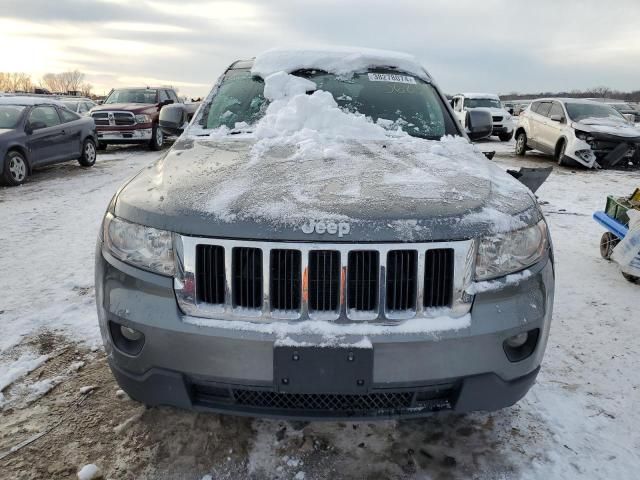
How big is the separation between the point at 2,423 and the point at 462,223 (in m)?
2.29

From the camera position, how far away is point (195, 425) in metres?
2.34

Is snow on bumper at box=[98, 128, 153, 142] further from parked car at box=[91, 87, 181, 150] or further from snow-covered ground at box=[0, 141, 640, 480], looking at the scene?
snow-covered ground at box=[0, 141, 640, 480]

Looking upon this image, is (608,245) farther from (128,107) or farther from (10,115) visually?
(128,107)

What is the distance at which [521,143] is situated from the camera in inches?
557

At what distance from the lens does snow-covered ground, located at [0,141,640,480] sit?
209 centimetres

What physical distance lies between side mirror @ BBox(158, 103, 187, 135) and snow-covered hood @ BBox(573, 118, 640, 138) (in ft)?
34.4

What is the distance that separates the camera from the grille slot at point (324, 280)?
1761 mm

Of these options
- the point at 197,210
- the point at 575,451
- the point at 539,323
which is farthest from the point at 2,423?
the point at 575,451

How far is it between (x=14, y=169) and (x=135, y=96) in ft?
23.0

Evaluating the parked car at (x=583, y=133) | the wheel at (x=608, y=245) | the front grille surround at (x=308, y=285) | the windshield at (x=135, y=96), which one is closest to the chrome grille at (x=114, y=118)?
the windshield at (x=135, y=96)

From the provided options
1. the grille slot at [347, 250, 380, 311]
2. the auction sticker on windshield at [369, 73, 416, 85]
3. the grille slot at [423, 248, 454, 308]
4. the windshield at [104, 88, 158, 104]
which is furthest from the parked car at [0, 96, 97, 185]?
the grille slot at [423, 248, 454, 308]

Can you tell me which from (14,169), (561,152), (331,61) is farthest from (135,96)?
(331,61)

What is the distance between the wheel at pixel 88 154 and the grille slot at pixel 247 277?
10703mm

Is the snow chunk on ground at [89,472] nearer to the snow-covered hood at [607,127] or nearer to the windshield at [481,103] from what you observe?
the snow-covered hood at [607,127]
